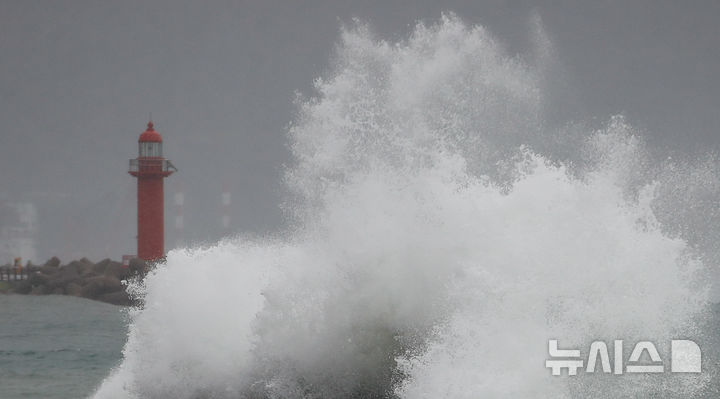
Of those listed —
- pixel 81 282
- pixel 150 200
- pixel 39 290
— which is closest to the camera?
pixel 150 200

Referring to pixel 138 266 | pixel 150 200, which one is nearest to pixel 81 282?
pixel 138 266

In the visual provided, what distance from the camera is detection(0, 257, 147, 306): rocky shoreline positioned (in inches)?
2454

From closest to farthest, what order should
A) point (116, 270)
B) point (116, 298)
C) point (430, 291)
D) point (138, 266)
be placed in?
point (430, 291), point (138, 266), point (116, 298), point (116, 270)

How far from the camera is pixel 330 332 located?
48.9 feet

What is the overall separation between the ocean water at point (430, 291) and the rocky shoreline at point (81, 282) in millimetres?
37910

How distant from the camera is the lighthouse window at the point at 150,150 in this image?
50.3m

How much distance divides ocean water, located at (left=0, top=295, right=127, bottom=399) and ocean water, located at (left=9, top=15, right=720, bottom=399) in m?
4.90

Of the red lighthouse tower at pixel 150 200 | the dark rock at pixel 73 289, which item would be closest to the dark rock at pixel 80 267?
the dark rock at pixel 73 289

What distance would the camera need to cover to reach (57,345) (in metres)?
35.4

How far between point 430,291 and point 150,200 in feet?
119

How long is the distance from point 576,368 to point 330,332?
373 centimetres

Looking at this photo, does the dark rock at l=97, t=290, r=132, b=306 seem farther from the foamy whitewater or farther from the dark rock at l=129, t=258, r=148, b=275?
the foamy whitewater

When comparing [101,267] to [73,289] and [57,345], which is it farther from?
[57,345]

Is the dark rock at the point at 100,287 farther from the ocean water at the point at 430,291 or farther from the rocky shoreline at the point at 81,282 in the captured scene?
the ocean water at the point at 430,291
